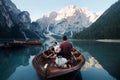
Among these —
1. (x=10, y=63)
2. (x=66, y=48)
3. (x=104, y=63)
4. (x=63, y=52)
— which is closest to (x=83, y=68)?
(x=104, y=63)

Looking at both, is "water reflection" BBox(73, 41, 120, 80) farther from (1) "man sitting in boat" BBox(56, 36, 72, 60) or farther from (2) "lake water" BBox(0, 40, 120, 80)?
(1) "man sitting in boat" BBox(56, 36, 72, 60)

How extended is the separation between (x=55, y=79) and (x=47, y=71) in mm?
773

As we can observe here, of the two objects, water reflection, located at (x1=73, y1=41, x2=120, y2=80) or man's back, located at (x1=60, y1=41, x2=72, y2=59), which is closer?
man's back, located at (x1=60, y1=41, x2=72, y2=59)

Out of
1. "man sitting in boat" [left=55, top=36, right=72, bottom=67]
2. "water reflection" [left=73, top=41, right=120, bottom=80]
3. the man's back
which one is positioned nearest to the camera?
"man sitting in boat" [left=55, top=36, right=72, bottom=67]

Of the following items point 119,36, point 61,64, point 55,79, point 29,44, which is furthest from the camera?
point 119,36

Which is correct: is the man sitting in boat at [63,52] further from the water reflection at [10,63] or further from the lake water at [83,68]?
the water reflection at [10,63]

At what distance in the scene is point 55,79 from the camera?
44.2 feet

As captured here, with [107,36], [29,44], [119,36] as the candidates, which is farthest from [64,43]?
[107,36]

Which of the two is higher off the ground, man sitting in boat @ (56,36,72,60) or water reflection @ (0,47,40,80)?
man sitting in boat @ (56,36,72,60)

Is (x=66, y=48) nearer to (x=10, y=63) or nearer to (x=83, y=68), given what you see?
(x=83, y=68)

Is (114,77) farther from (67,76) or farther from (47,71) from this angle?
(47,71)

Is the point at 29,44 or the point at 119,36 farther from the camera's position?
the point at 119,36

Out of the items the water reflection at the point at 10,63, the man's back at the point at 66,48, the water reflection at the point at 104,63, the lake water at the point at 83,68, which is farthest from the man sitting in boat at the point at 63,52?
the water reflection at the point at 10,63

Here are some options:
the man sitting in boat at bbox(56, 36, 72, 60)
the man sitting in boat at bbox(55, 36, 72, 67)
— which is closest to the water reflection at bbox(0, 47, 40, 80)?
the man sitting in boat at bbox(55, 36, 72, 67)
